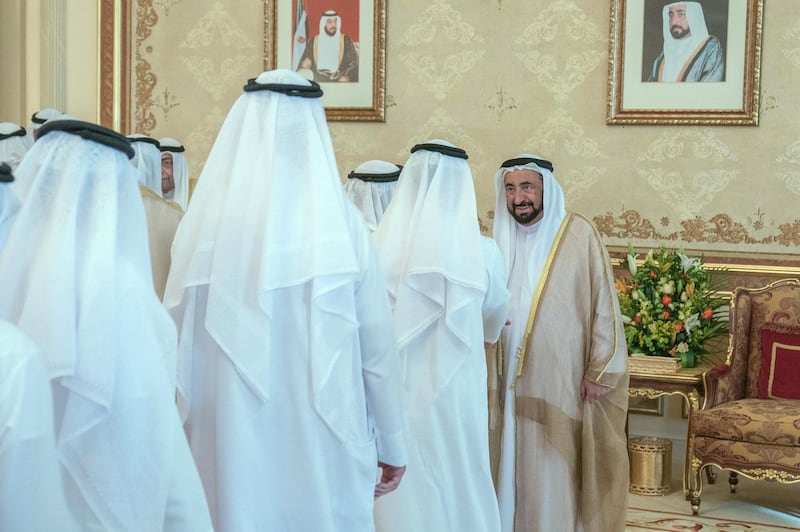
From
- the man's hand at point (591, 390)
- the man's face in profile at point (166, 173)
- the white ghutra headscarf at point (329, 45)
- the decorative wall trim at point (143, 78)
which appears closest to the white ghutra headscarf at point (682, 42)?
the white ghutra headscarf at point (329, 45)

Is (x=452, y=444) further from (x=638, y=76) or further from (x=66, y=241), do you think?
(x=638, y=76)

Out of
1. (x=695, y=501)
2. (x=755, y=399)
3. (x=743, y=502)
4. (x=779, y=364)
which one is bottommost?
(x=743, y=502)

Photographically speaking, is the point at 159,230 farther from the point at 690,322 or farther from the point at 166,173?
the point at 690,322

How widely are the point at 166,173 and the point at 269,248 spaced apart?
4.20 m

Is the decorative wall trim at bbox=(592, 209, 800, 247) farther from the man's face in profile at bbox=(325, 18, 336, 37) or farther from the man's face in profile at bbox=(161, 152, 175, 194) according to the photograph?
the man's face in profile at bbox=(161, 152, 175, 194)

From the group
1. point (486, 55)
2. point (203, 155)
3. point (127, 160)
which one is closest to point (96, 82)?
point (203, 155)

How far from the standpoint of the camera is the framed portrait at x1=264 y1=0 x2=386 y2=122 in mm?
7246

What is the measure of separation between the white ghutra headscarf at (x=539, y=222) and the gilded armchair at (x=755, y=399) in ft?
5.17

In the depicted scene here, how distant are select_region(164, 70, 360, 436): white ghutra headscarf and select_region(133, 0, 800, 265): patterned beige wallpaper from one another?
14.6 feet

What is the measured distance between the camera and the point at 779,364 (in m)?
5.90

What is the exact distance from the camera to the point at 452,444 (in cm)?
376

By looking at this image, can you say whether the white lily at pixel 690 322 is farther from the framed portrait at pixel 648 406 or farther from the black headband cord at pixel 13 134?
the black headband cord at pixel 13 134

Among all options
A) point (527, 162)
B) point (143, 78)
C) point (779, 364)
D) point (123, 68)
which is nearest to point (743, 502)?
point (779, 364)

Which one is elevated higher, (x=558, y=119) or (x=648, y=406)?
(x=558, y=119)
